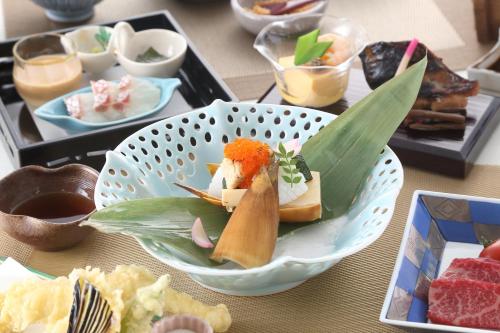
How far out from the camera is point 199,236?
108 centimetres

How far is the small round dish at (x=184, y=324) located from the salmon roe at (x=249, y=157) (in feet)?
0.71

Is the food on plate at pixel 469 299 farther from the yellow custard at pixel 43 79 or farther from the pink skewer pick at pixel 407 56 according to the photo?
the yellow custard at pixel 43 79

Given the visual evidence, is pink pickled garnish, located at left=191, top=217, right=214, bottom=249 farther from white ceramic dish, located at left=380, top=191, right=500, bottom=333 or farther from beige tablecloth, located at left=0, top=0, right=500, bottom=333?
white ceramic dish, located at left=380, top=191, right=500, bottom=333

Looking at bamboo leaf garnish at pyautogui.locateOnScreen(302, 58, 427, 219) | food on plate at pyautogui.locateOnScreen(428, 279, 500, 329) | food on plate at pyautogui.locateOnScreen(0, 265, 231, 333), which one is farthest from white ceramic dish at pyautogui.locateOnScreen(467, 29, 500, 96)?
food on plate at pyautogui.locateOnScreen(0, 265, 231, 333)

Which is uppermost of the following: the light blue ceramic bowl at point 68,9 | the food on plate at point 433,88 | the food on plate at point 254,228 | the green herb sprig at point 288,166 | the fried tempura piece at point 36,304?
the green herb sprig at point 288,166

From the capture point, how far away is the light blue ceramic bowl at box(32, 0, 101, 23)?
2068 mm

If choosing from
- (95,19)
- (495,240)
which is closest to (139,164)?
(495,240)

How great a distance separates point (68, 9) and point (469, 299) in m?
1.44

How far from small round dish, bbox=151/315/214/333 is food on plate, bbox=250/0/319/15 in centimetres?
112

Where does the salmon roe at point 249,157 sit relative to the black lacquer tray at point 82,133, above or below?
above

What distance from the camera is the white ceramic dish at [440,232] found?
1116mm

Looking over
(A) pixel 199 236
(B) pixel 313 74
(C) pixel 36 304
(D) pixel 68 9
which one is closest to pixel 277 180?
(A) pixel 199 236

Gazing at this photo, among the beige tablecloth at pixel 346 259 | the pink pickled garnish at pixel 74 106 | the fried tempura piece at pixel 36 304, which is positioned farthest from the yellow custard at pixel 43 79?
the fried tempura piece at pixel 36 304

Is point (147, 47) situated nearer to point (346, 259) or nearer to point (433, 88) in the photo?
point (433, 88)
